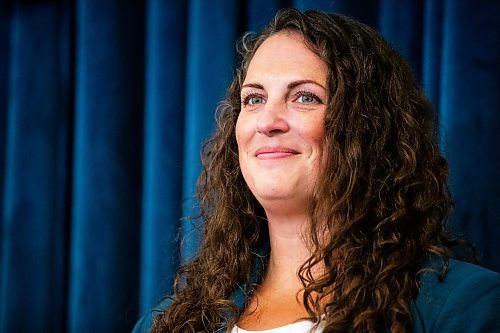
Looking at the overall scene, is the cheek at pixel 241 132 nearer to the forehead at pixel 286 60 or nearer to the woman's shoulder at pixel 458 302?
the forehead at pixel 286 60

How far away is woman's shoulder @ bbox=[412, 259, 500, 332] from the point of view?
1340 mm

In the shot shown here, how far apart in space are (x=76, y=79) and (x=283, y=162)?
666mm

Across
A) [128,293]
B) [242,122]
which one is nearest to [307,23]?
[242,122]

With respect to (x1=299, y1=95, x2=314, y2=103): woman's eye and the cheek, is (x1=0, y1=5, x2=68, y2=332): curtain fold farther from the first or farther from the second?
(x1=299, y1=95, x2=314, y2=103): woman's eye

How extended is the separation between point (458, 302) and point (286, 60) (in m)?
0.52

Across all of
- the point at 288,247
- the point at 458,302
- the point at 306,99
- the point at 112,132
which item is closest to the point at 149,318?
the point at 288,247

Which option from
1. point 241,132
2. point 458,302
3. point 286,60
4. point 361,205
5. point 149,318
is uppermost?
point 286,60

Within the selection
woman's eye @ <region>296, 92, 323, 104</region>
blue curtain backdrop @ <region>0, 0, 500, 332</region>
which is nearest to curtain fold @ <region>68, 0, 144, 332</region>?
blue curtain backdrop @ <region>0, 0, 500, 332</region>

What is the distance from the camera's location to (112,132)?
193cm

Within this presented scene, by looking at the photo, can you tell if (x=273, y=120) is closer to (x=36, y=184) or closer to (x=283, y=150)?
(x=283, y=150)

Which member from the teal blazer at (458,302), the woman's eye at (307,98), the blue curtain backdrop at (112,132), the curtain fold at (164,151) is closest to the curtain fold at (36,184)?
the blue curtain backdrop at (112,132)

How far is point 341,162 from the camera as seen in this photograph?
59.6 inches

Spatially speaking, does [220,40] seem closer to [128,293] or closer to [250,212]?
[250,212]

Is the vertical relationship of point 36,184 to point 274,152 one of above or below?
below
